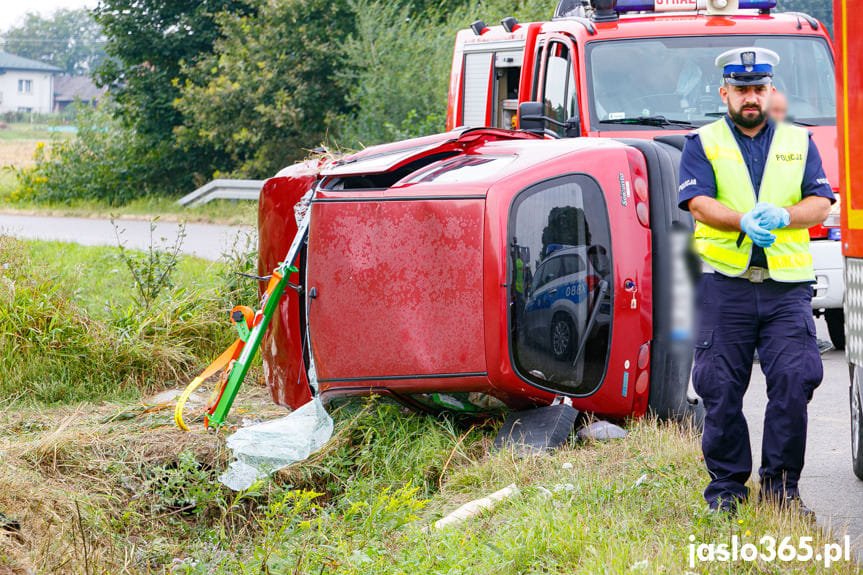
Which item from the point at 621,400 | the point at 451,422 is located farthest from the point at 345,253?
the point at 621,400

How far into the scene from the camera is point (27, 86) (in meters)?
102

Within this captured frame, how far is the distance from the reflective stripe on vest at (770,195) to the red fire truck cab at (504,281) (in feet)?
4.25

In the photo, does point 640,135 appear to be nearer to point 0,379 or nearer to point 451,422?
point 451,422

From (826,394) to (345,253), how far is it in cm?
339

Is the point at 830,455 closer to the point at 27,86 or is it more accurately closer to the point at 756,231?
the point at 756,231

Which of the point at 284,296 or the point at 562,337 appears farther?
the point at 284,296

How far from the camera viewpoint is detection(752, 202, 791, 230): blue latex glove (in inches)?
172

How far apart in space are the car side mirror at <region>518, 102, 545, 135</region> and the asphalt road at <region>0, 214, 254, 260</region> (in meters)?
5.81

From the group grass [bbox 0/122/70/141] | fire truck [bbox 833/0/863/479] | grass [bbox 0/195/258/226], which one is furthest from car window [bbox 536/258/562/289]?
grass [bbox 0/122/70/141]

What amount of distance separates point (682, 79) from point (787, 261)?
15.6 ft

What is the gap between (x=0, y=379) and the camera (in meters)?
7.75

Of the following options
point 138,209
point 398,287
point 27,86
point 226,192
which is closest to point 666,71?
point 398,287

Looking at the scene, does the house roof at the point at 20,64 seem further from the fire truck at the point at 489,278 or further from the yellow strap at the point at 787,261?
the yellow strap at the point at 787,261

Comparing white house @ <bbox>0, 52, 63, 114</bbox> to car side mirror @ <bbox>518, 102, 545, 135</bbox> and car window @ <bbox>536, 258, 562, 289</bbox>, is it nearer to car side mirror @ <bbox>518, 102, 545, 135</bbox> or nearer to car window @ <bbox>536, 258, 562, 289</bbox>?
car side mirror @ <bbox>518, 102, 545, 135</bbox>
